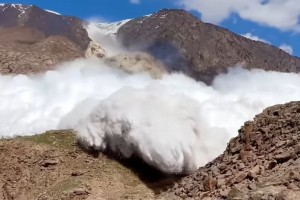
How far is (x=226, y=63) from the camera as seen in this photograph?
334ft

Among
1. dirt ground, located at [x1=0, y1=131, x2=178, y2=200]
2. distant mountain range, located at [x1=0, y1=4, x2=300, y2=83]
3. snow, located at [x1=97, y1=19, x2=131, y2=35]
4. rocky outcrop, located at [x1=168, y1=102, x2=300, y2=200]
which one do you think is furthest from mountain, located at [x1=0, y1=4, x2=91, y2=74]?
rocky outcrop, located at [x1=168, y1=102, x2=300, y2=200]

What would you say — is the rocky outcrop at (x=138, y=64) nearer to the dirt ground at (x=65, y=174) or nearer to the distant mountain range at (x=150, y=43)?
the distant mountain range at (x=150, y=43)

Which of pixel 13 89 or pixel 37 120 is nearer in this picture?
pixel 37 120

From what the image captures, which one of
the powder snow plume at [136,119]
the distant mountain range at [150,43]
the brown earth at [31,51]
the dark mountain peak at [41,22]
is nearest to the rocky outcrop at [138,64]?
the distant mountain range at [150,43]

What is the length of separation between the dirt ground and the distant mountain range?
110 ft

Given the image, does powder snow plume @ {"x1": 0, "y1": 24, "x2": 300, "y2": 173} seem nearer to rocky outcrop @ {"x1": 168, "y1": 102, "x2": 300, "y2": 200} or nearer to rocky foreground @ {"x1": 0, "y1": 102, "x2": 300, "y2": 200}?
rocky foreground @ {"x1": 0, "y1": 102, "x2": 300, "y2": 200}

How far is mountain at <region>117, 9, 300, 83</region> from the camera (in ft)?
321

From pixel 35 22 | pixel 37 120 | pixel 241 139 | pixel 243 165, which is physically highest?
pixel 35 22

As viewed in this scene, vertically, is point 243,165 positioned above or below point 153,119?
below

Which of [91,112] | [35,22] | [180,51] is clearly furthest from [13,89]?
[180,51]

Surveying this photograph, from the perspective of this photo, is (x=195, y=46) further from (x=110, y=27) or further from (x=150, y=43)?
(x=110, y=27)

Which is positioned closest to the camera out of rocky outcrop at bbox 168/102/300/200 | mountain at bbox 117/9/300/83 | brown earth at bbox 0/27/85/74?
rocky outcrop at bbox 168/102/300/200

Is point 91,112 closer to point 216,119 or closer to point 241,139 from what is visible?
point 216,119

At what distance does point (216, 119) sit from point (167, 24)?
63885 millimetres
